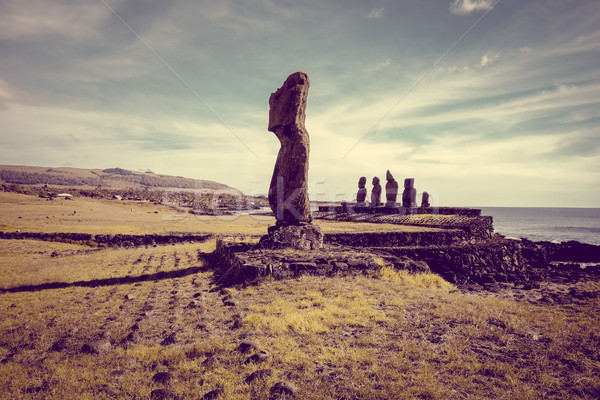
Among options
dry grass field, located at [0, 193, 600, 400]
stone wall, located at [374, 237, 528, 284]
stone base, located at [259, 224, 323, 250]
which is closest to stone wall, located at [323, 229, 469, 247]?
stone wall, located at [374, 237, 528, 284]

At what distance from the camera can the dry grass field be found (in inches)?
147

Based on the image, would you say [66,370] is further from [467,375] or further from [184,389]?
[467,375]

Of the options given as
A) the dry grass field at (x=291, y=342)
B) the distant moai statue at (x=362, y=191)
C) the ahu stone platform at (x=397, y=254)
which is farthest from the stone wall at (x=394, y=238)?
the distant moai statue at (x=362, y=191)

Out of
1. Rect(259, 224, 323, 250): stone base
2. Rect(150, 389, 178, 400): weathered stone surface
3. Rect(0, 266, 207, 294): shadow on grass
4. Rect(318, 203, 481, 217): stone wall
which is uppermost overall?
Rect(318, 203, 481, 217): stone wall

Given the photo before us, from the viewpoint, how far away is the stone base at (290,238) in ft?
37.2

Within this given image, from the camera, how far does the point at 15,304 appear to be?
7074 millimetres

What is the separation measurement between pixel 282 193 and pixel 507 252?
1503 cm

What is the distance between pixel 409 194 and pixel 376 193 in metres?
4.55

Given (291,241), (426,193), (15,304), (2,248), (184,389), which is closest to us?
(184,389)

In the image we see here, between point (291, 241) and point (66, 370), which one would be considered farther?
point (291, 241)

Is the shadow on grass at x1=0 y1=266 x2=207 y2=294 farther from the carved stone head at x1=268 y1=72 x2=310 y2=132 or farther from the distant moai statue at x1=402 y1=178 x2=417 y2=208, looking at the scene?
the distant moai statue at x1=402 y1=178 x2=417 y2=208

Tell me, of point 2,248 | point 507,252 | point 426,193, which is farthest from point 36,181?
point 507,252

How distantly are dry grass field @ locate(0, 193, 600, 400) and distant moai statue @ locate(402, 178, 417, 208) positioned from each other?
66.5 ft

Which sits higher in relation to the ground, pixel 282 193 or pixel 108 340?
pixel 282 193
